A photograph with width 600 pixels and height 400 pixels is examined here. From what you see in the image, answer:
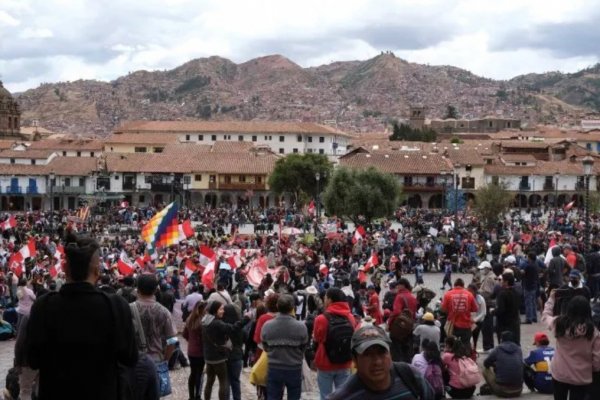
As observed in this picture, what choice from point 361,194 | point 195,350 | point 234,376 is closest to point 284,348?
point 234,376

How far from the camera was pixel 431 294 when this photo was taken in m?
12.4

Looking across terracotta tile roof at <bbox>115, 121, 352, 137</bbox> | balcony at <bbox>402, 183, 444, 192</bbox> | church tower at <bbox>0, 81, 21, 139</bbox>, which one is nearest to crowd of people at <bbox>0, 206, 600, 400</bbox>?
balcony at <bbox>402, 183, 444, 192</bbox>

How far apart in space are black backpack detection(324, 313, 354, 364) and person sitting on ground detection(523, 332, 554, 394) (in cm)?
331

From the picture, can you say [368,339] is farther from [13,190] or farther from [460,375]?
[13,190]

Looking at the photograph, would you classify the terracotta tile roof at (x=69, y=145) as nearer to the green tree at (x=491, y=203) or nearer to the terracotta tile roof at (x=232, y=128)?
the terracotta tile roof at (x=232, y=128)

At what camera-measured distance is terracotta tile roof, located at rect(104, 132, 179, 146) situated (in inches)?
3597

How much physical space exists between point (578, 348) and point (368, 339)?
3387 mm

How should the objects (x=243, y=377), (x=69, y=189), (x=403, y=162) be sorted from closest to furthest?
(x=243, y=377), (x=403, y=162), (x=69, y=189)

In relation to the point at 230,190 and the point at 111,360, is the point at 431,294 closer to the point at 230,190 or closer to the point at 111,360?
the point at 111,360

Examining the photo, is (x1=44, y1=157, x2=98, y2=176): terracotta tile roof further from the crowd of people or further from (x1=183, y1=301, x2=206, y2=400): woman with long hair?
(x1=183, y1=301, x2=206, y2=400): woman with long hair

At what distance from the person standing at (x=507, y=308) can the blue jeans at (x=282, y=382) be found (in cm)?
487

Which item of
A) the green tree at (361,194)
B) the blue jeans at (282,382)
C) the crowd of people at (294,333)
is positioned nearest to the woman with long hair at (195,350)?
the crowd of people at (294,333)

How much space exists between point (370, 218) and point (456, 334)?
35.0 meters

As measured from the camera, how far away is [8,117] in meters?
99.5
